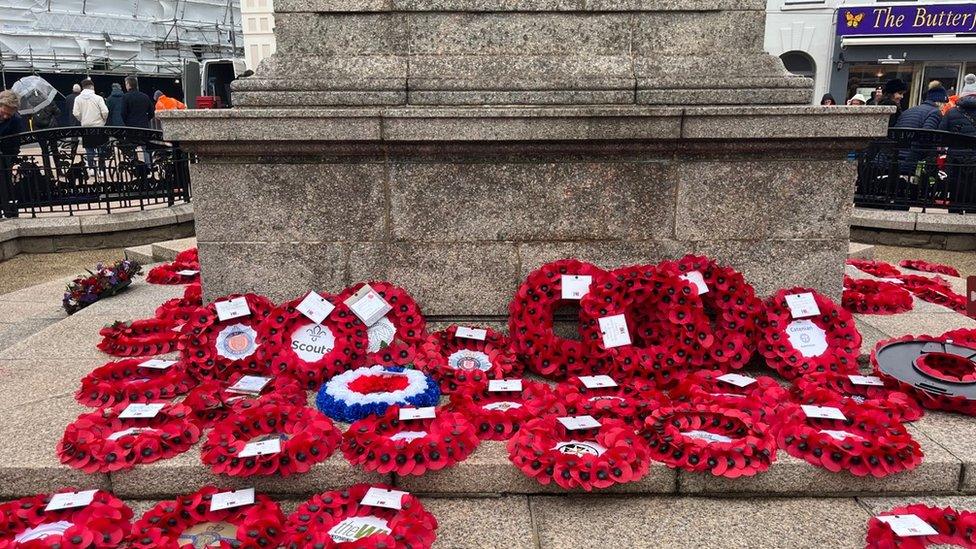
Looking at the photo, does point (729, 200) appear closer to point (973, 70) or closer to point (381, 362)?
point (381, 362)

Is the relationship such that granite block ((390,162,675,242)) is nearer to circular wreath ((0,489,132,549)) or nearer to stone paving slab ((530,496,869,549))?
stone paving slab ((530,496,869,549))

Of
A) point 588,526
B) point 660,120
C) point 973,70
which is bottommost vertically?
point 588,526

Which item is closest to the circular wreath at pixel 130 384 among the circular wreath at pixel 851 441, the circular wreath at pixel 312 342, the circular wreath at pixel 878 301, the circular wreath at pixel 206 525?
the circular wreath at pixel 312 342

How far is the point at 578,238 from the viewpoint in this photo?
4.15 m

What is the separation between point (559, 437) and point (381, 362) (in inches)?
47.4

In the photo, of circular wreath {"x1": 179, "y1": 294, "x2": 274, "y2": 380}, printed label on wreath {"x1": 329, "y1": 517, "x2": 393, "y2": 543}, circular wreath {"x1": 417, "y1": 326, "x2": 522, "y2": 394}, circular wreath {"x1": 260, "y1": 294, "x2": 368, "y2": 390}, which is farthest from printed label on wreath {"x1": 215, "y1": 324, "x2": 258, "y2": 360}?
printed label on wreath {"x1": 329, "y1": 517, "x2": 393, "y2": 543}

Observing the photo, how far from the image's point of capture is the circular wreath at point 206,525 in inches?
94.3

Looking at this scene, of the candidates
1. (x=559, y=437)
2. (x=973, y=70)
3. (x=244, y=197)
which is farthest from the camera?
(x=973, y=70)

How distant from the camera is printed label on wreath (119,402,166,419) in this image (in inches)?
123

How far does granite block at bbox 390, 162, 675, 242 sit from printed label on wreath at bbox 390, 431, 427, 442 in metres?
1.44

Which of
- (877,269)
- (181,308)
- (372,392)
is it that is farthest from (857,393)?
(181,308)

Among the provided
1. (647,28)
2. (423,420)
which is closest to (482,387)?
(423,420)

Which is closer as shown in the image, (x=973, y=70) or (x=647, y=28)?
(x=647, y=28)

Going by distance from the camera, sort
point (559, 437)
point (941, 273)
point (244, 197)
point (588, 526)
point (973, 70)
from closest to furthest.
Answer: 1. point (588, 526)
2. point (559, 437)
3. point (244, 197)
4. point (941, 273)
5. point (973, 70)
